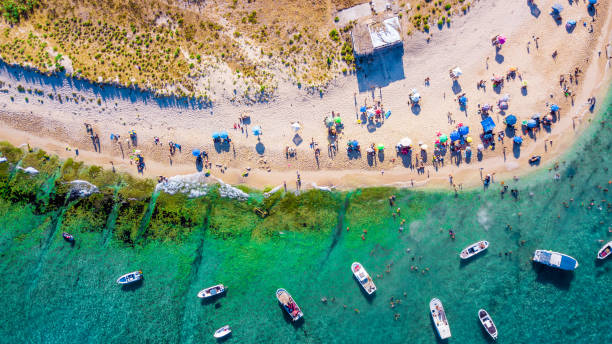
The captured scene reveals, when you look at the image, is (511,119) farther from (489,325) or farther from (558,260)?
(489,325)

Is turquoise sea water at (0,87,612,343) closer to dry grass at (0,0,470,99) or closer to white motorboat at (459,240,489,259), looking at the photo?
white motorboat at (459,240,489,259)

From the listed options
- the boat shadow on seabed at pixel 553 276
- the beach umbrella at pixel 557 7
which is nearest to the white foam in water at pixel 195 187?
the boat shadow on seabed at pixel 553 276

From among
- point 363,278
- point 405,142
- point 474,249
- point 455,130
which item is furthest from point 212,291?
point 455,130

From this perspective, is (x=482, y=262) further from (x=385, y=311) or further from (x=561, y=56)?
(x=561, y=56)

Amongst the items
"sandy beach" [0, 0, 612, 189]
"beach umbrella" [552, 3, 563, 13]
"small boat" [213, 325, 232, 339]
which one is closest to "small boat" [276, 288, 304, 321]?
"small boat" [213, 325, 232, 339]

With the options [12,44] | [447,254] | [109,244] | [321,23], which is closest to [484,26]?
[321,23]

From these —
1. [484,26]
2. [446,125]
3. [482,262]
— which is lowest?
[482,262]

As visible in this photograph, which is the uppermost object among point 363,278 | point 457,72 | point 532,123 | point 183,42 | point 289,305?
point 183,42
